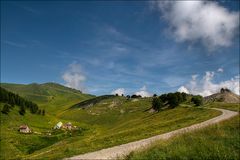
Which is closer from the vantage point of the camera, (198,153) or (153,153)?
(198,153)

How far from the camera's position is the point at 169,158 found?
15734 mm

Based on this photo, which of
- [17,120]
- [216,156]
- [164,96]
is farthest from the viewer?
[17,120]

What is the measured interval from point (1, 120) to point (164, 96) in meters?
94.1

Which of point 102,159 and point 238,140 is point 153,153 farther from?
point 102,159

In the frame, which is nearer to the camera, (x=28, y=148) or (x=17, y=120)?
(x=28, y=148)

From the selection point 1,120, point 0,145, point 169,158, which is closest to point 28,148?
point 0,145

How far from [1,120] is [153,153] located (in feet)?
559

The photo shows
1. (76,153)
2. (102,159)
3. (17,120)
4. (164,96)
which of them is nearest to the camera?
(102,159)

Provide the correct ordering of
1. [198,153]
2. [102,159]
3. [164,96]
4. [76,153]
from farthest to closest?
[164,96]
[76,153]
[102,159]
[198,153]

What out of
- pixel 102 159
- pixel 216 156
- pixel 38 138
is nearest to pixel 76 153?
pixel 102 159

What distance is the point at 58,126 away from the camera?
653ft

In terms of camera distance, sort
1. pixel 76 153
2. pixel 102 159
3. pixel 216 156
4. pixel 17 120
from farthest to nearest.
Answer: pixel 17 120, pixel 76 153, pixel 102 159, pixel 216 156

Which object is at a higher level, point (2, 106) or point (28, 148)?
point (2, 106)

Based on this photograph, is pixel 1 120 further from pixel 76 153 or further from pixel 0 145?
pixel 76 153
